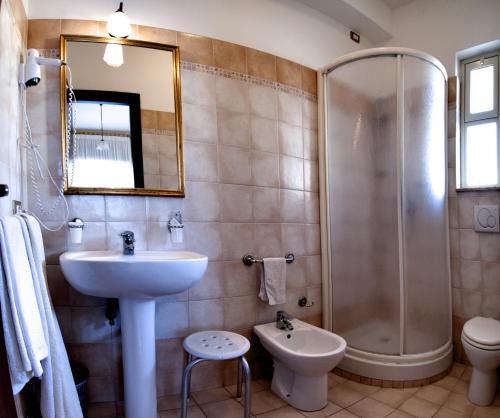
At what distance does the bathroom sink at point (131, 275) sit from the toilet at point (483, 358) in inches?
56.5

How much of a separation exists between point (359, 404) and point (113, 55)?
7.22 ft

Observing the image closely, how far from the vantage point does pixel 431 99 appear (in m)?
1.84

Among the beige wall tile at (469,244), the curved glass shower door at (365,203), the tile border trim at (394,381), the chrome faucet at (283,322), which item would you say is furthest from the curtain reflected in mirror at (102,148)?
the beige wall tile at (469,244)

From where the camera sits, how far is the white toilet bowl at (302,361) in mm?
1379

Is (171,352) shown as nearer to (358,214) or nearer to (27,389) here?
(27,389)

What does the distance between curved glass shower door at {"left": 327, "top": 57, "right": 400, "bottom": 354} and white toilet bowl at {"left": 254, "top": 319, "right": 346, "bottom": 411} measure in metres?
0.39

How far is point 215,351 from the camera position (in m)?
1.27

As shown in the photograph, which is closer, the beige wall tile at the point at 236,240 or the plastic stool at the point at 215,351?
the plastic stool at the point at 215,351

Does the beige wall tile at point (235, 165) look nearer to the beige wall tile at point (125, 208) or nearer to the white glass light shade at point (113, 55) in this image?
the beige wall tile at point (125, 208)

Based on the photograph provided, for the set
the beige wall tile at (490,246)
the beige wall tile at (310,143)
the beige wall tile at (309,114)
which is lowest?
the beige wall tile at (490,246)

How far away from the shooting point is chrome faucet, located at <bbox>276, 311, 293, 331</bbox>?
66.1 inches

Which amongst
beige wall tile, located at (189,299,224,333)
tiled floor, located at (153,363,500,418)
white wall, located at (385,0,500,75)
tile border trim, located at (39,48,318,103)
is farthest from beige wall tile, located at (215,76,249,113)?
tiled floor, located at (153,363,500,418)

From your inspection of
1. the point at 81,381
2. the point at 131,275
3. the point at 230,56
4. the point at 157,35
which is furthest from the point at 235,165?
the point at 81,381

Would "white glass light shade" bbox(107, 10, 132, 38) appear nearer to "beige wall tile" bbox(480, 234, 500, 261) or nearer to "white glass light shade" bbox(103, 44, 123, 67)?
"white glass light shade" bbox(103, 44, 123, 67)
